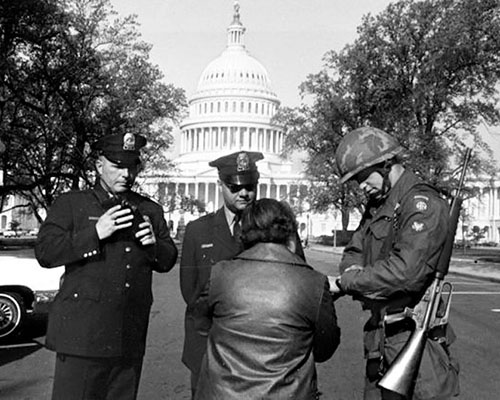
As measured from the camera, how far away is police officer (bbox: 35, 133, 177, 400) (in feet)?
12.8

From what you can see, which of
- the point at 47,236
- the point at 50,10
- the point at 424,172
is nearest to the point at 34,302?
the point at 47,236

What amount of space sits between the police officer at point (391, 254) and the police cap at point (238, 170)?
913 millimetres

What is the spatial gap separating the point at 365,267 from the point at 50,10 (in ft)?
87.2

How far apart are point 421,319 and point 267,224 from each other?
2.70 feet

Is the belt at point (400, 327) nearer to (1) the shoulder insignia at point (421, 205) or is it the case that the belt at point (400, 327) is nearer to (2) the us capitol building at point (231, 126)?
(1) the shoulder insignia at point (421, 205)

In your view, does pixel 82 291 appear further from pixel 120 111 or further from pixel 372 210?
pixel 120 111

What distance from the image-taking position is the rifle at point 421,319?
3.35 m

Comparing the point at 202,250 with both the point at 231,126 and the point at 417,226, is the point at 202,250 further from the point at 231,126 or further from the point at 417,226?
the point at 231,126

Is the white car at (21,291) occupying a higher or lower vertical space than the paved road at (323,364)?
higher

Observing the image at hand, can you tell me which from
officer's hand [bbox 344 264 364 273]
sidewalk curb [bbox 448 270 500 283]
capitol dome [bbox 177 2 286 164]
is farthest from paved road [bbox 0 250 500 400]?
capitol dome [bbox 177 2 286 164]

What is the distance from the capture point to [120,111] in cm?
3303

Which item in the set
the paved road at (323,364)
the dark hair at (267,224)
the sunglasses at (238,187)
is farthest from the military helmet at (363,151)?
the paved road at (323,364)

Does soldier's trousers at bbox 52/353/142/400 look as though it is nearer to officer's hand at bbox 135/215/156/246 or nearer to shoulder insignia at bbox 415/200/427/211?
officer's hand at bbox 135/215/156/246

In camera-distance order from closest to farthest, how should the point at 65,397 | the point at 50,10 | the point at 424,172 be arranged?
the point at 65,397, the point at 50,10, the point at 424,172
